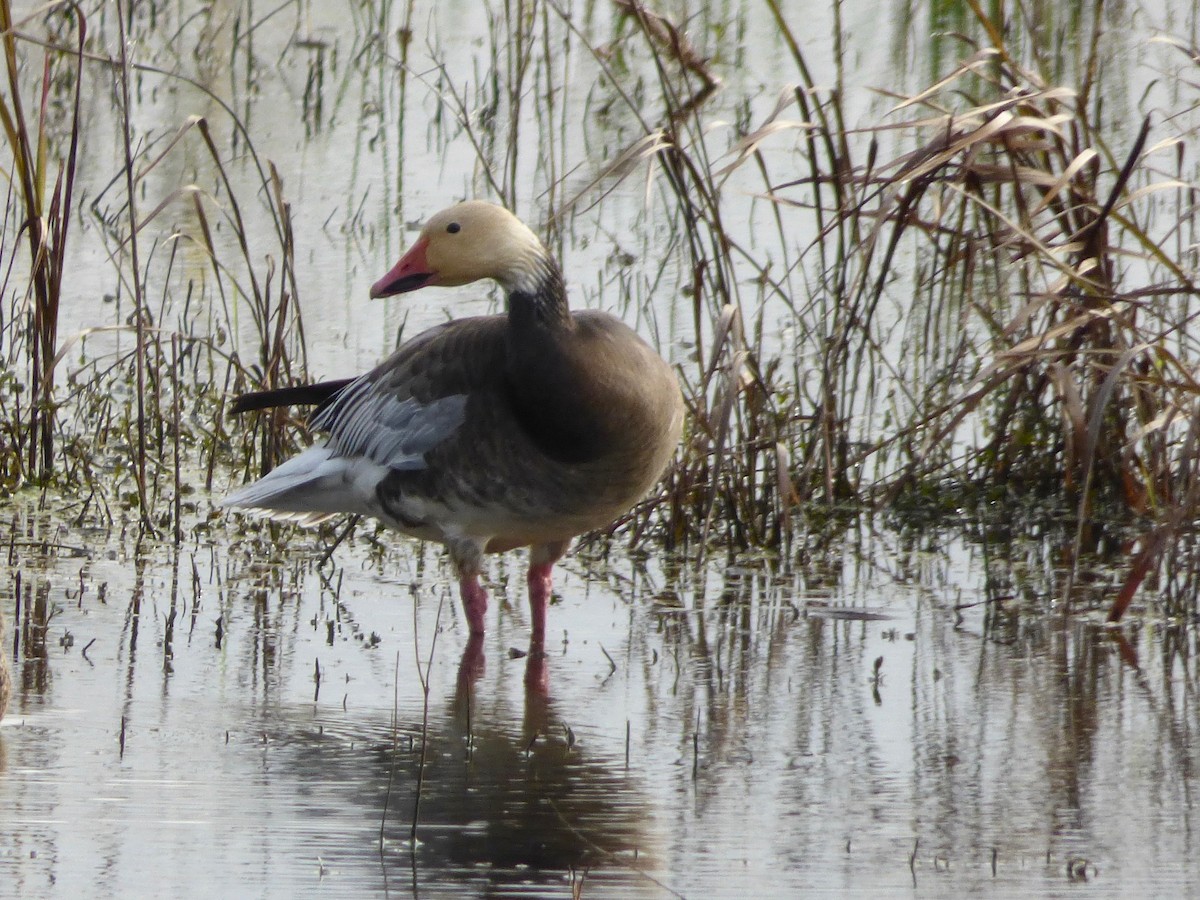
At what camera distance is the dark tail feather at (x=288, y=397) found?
614 centimetres

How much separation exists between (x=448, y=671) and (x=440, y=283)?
1152mm

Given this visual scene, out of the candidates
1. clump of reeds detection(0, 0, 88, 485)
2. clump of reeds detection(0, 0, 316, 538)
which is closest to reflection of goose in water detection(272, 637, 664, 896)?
clump of reeds detection(0, 0, 316, 538)

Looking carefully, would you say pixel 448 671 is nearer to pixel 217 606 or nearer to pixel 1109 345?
pixel 217 606

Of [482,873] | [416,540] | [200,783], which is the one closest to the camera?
[482,873]

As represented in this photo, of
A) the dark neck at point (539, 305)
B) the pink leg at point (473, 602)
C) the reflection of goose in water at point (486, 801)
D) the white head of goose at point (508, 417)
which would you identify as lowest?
the reflection of goose in water at point (486, 801)

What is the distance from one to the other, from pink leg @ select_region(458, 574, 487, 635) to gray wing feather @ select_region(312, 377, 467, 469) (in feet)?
1.27

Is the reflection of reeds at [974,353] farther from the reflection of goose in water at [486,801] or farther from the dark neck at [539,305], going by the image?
the reflection of goose in water at [486,801]

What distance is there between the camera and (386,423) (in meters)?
6.13

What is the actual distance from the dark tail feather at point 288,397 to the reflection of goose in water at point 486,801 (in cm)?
125

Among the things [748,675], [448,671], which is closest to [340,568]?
[448,671]

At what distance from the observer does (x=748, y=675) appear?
5.53 meters

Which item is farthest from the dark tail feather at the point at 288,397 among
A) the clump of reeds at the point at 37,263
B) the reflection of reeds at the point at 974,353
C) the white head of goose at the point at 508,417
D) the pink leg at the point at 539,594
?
the reflection of reeds at the point at 974,353

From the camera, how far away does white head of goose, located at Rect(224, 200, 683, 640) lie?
564cm

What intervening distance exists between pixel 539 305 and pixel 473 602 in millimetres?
913
